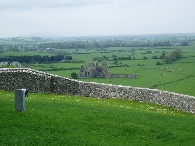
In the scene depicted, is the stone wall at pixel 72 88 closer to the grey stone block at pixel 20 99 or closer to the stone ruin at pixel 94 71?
the grey stone block at pixel 20 99

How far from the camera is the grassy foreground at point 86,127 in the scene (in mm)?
15359

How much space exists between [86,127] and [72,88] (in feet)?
48.6

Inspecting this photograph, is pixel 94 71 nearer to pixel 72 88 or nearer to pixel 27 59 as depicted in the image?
pixel 27 59

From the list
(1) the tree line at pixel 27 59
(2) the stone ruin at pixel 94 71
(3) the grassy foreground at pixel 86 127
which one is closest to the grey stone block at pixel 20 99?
(3) the grassy foreground at pixel 86 127

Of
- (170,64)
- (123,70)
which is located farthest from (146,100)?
(170,64)

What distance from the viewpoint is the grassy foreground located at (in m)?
15.4

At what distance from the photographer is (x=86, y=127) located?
17375mm

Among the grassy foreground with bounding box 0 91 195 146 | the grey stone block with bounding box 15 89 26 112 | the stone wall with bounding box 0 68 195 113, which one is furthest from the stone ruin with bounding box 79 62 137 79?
the grey stone block with bounding box 15 89 26 112

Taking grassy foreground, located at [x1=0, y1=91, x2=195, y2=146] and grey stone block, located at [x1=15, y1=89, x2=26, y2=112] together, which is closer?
grassy foreground, located at [x1=0, y1=91, x2=195, y2=146]

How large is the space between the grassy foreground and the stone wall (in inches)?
300

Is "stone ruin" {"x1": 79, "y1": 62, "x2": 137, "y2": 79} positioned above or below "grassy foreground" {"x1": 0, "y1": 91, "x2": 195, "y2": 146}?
below

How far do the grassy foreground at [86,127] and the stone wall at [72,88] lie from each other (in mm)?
7611

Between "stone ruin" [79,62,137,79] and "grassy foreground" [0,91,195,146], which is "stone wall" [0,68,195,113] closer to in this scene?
"grassy foreground" [0,91,195,146]

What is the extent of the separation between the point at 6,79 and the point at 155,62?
96.3 metres
